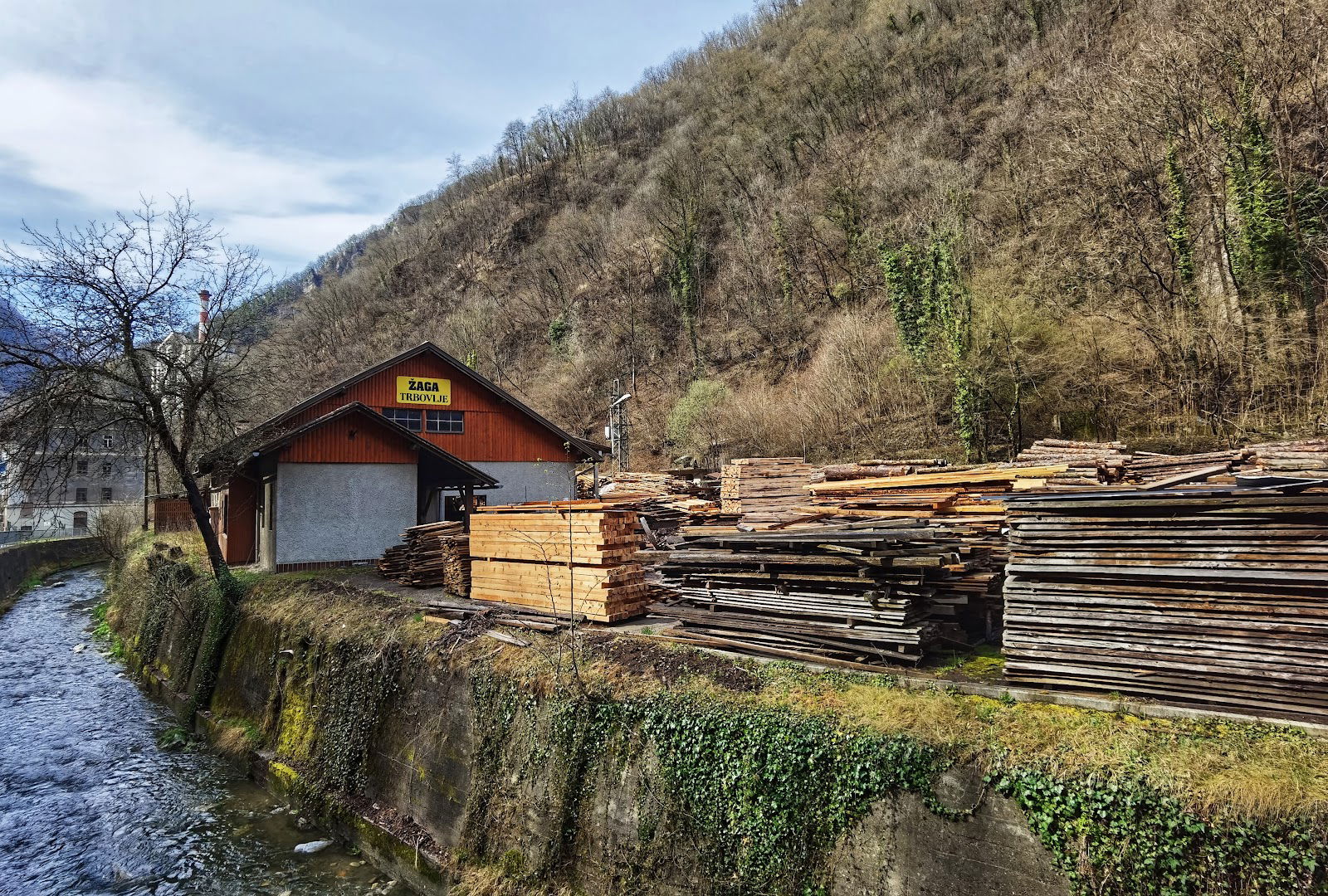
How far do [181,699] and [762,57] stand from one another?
72.6 m

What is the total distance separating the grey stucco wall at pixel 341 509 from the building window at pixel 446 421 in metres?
5.28

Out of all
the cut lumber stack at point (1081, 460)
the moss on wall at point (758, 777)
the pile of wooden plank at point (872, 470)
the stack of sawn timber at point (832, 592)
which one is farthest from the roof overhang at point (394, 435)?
the cut lumber stack at point (1081, 460)

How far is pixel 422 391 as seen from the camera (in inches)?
987

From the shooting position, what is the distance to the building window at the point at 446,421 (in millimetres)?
25156

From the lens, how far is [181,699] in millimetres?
15500

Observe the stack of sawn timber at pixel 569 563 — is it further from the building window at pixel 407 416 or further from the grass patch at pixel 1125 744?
the building window at pixel 407 416

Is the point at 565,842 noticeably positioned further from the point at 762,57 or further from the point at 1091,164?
the point at 762,57

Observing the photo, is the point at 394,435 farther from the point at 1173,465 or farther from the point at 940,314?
the point at 940,314

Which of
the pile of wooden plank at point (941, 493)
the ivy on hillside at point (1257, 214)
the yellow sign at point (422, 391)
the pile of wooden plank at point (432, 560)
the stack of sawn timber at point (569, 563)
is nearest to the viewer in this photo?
the stack of sawn timber at point (569, 563)

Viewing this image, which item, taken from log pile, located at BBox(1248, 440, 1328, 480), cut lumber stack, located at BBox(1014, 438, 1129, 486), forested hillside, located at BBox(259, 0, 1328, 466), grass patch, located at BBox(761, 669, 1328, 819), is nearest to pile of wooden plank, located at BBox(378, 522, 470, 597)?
grass patch, located at BBox(761, 669, 1328, 819)

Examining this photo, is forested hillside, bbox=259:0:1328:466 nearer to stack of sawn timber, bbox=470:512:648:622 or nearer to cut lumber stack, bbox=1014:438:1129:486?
cut lumber stack, bbox=1014:438:1129:486

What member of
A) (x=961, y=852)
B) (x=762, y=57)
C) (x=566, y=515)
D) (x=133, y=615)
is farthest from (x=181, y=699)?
(x=762, y=57)

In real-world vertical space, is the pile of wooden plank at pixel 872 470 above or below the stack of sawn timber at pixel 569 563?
above

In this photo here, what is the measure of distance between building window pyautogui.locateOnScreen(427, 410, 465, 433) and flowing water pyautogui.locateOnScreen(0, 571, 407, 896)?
1168cm
